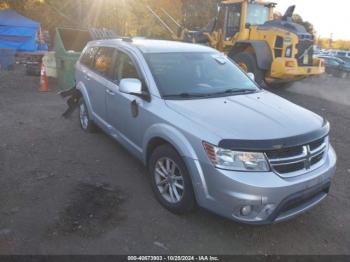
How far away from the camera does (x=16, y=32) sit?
57.8 feet

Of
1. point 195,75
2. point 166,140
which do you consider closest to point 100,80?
point 195,75

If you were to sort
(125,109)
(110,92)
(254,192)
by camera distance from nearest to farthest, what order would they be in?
(254,192), (125,109), (110,92)

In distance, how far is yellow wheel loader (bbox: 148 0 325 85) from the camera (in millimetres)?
10320

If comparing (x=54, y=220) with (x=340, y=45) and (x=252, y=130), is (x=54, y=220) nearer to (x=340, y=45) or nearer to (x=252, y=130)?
(x=252, y=130)

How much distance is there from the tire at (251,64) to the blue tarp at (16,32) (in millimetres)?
11657

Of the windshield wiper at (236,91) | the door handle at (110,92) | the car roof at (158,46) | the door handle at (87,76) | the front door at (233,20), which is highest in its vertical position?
the front door at (233,20)

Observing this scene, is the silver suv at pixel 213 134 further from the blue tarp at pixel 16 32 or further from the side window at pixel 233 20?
the blue tarp at pixel 16 32

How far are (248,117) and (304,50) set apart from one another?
835 cm

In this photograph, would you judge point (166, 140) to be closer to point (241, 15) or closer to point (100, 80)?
point (100, 80)

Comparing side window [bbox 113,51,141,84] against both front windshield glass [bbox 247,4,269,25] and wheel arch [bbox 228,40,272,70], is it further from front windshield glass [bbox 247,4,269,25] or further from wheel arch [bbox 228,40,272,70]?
front windshield glass [bbox 247,4,269,25]

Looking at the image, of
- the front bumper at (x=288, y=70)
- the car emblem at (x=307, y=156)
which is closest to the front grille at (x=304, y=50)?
the front bumper at (x=288, y=70)

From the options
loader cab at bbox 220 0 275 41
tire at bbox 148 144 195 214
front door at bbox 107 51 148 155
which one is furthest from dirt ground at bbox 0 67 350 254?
loader cab at bbox 220 0 275 41

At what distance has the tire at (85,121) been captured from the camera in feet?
20.0

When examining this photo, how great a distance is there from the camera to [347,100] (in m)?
10.6
